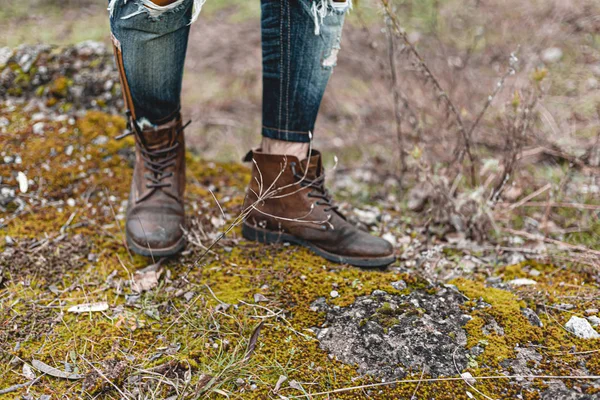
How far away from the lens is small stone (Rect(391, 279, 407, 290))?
1852 millimetres

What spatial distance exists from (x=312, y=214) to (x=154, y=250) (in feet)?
2.28

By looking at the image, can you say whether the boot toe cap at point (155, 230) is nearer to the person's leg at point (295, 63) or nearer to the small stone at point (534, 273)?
the person's leg at point (295, 63)

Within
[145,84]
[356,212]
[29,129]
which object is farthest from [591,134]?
[29,129]

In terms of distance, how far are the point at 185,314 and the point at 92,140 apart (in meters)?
1.50

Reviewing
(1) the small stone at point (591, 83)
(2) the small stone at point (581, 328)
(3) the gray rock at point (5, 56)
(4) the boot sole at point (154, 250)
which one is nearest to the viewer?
(2) the small stone at point (581, 328)

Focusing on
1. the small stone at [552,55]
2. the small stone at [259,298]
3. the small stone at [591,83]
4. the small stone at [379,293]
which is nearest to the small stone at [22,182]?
the small stone at [259,298]

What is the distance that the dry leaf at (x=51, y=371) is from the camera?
149 cm

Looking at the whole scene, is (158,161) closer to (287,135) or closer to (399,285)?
(287,135)

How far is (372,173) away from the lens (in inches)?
135

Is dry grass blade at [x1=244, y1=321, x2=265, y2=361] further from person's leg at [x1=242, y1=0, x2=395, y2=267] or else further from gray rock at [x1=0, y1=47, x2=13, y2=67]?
gray rock at [x1=0, y1=47, x2=13, y2=67]

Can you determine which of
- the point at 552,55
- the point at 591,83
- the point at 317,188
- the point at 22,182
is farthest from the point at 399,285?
the point at 552,55

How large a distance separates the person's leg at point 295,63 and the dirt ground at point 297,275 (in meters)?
0.44

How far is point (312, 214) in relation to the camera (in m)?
2.05

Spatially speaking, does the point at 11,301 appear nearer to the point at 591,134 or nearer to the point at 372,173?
the point at 372,173
